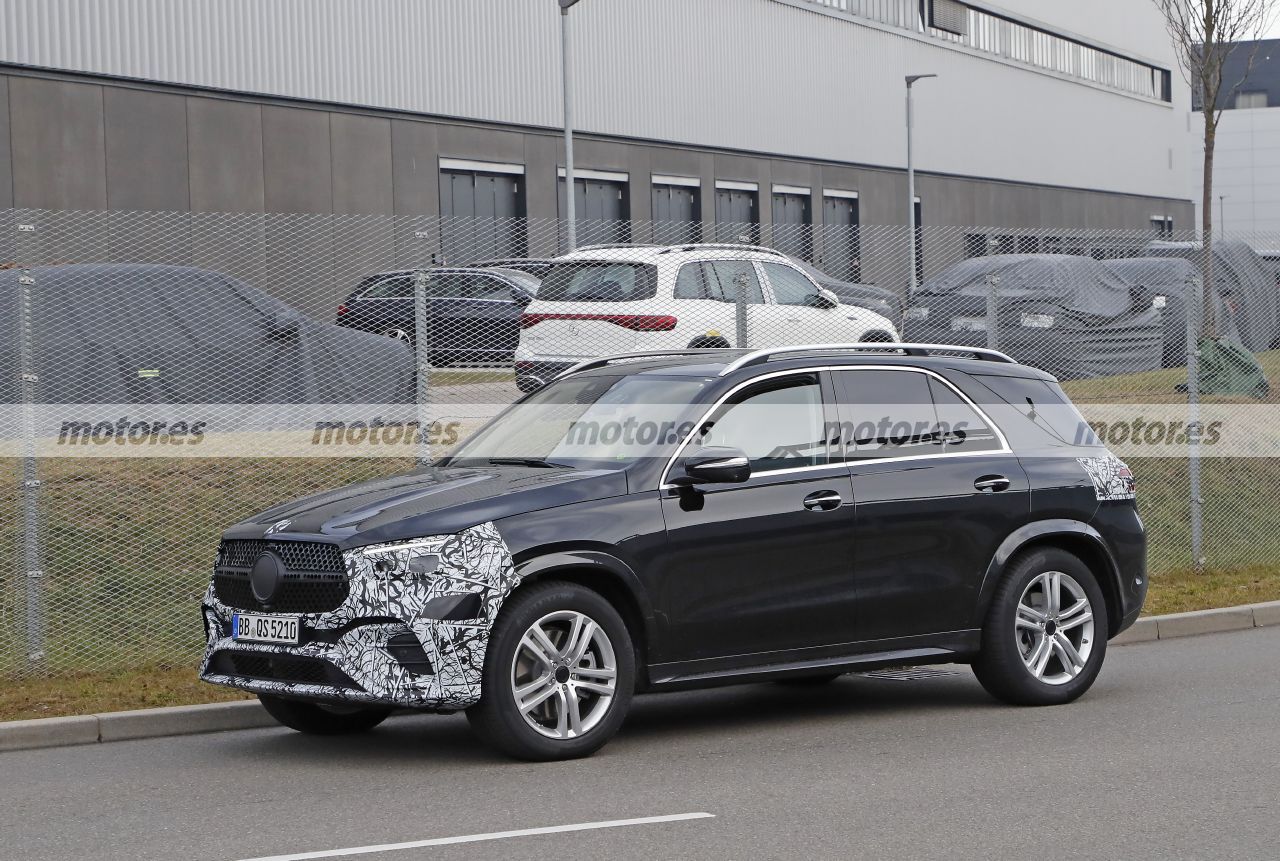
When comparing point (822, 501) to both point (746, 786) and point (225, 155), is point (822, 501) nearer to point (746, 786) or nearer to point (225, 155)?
point (746, 786)

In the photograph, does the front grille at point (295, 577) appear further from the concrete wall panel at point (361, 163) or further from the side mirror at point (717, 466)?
the concrete wall panel at point (361, 163)

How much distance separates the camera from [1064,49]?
65.4 m

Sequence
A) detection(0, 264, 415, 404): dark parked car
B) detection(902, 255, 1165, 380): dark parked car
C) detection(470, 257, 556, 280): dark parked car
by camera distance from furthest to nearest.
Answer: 1. detection(902, 255, 1165, 380): dark parked car
2. detection(470, 257, 556, 280): dark parked car
3. detection(0, 264, 415, 404): dark parked car

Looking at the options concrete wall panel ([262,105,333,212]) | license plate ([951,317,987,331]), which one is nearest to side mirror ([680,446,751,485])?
license plate ([951,317,987,331])

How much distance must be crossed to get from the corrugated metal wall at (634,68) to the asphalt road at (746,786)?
24878mm

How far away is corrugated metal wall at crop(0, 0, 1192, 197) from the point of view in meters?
32.5

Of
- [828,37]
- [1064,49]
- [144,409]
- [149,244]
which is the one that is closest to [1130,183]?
[1064,49]

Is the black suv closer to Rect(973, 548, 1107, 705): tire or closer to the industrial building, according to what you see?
Rect(973, 548, 1107, 705): tire

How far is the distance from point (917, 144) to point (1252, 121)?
39.6 metres

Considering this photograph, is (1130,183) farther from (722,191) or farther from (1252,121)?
(722,191)

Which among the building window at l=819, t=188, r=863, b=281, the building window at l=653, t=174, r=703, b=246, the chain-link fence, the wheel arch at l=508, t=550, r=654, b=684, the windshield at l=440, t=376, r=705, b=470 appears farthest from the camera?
the building window at l=653, t=174, r=703, b=246

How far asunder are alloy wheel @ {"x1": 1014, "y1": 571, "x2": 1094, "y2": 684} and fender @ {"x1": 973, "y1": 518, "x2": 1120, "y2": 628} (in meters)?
0.19

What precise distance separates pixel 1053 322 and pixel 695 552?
11.7 meters

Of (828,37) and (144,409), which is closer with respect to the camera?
(144,409)
